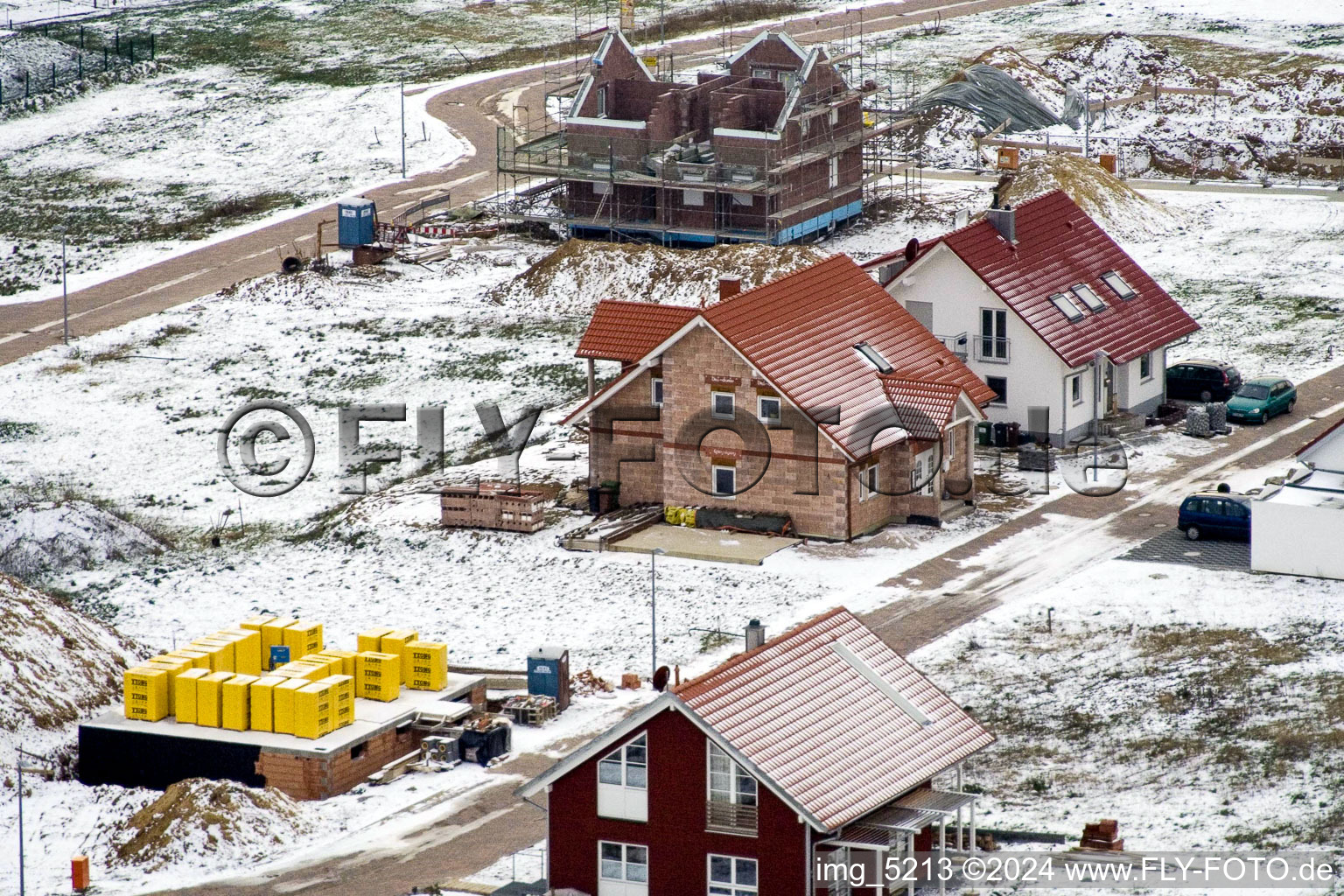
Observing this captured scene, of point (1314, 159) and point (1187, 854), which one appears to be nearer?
point (1187, 854)

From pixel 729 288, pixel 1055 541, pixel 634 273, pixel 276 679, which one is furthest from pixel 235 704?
pixel 634 273

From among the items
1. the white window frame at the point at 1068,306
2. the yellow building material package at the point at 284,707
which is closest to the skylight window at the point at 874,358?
the white window frame at the point at 1068,306

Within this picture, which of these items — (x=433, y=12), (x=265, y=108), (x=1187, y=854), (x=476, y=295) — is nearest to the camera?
(x=1187, y=854)

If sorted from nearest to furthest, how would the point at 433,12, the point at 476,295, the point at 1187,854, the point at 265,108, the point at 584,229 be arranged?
1. the point at 1187,854
2. the point at 476,295
3. the point at 584,229
4. the point at 265,108
5. the point at 433,12

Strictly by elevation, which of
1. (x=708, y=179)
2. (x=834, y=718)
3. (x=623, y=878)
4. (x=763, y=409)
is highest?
(x=708, y=179)

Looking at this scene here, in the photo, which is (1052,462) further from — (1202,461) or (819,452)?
(819,452)

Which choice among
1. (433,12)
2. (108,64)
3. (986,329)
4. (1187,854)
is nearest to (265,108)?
(108,64)

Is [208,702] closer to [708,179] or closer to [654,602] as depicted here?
[654,602]
